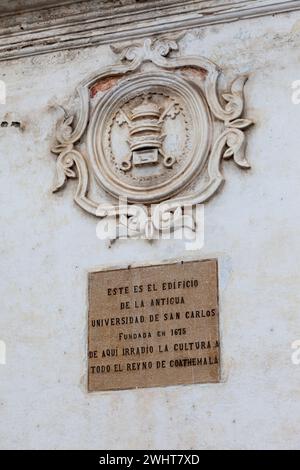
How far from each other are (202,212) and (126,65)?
1326 millimetres

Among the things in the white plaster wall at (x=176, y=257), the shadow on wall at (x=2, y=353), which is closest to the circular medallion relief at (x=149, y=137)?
the white plaster wall at (x=176, y=257)

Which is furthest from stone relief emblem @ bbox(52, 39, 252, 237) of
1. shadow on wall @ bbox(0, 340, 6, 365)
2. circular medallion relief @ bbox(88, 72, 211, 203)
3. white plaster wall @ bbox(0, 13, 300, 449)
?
shadow on wall @ bbox(0, 340, 6, 365)

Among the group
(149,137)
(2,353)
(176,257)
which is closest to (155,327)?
(176,257)

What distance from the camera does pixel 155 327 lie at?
820cm

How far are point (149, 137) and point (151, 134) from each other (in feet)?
0.10

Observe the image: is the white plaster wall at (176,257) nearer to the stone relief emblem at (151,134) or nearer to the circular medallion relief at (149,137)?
the stone relief emblem at (151,134)

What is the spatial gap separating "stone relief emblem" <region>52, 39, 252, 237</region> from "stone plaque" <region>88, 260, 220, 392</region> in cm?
44

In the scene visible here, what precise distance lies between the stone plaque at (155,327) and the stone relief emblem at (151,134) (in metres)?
0.44

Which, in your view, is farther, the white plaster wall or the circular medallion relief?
the circular medallion relief

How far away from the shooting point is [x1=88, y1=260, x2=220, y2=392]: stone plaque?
806cm

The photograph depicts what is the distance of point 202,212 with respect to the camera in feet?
27.5

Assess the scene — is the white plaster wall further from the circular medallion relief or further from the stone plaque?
the circular medallion relief
